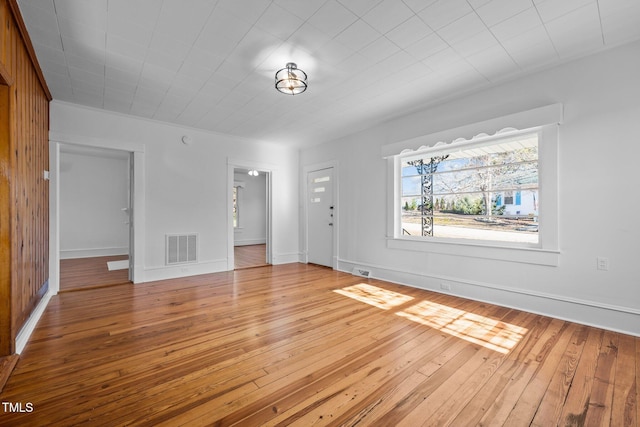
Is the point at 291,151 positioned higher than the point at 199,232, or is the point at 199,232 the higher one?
the point at 291,151

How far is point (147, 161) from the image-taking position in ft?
15.0

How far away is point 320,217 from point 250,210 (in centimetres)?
456

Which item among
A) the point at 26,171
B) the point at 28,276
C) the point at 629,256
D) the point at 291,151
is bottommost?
the point at 28,276

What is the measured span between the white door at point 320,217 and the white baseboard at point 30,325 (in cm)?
424

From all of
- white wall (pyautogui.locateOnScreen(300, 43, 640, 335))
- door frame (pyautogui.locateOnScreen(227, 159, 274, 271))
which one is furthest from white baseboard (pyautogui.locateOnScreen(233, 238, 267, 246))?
white wall (pyautogui.locateOnScreen(300, 43, 640, 335))

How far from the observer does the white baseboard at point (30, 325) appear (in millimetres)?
2217

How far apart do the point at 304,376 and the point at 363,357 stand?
504mm

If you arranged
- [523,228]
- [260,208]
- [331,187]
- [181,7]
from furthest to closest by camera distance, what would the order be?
[260,208] < [331,187] < [523,228] < [181,7]

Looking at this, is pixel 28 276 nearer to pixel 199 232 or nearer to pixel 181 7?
pixel 199 232

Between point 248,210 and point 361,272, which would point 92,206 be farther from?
point 361,272

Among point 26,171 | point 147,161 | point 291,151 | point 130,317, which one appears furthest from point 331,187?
point 26,171

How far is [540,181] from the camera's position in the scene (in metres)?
3.05

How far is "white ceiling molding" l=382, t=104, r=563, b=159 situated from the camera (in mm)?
2928

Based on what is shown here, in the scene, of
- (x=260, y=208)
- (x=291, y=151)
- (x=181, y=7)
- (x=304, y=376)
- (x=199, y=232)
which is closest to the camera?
(x=304, y=376)
